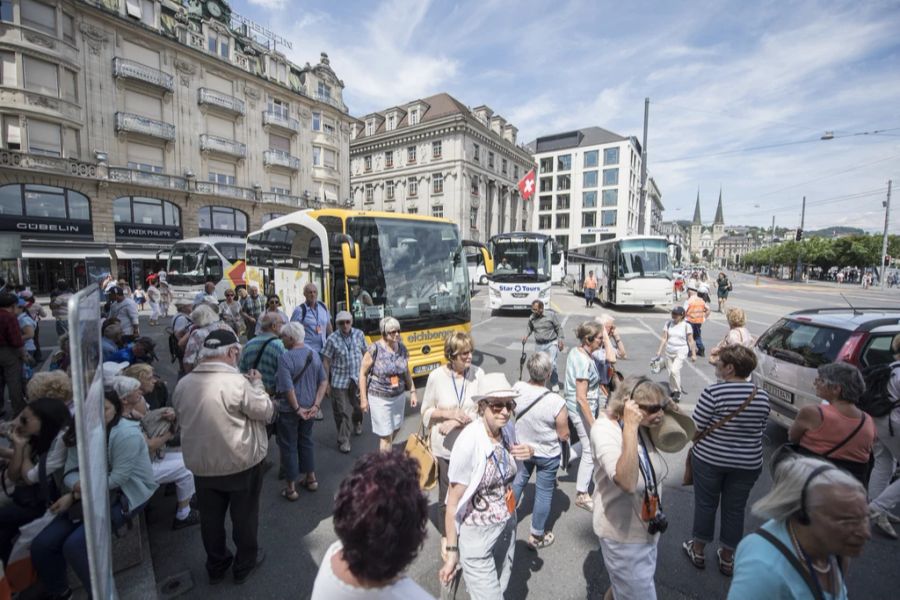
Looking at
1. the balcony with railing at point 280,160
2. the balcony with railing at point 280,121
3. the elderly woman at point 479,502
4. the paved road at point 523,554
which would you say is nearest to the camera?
the elderly woman at point 479,502

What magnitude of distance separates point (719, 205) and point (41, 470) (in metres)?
156

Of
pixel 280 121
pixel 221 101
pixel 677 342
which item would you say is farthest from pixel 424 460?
pixel 280 121

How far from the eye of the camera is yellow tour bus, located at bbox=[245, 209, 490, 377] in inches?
269

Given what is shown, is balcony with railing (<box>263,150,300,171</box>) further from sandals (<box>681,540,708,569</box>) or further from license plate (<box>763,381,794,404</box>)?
sandals (<box>681,540,708,569</box>)

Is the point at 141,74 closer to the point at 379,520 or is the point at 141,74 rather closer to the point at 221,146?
the point at 221,146

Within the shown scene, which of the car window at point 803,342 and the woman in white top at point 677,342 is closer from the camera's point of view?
the car window at point 803,342

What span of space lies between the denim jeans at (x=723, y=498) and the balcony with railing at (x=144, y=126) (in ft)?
110

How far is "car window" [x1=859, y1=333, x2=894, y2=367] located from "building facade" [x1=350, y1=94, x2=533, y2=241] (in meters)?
39.5

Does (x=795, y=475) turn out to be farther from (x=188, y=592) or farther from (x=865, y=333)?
(x=865, y=333)

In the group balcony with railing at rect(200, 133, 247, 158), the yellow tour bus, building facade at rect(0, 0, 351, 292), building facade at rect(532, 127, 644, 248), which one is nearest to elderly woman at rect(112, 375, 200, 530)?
the yellow tour bus

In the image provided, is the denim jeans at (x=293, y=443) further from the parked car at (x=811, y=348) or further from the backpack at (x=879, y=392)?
the parked car at (x=811, y=348)

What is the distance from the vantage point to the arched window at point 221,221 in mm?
29438

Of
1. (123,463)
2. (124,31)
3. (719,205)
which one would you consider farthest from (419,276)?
(719,205)

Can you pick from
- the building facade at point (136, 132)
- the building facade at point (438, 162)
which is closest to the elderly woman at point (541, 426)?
the building facade at point (136, 132)
